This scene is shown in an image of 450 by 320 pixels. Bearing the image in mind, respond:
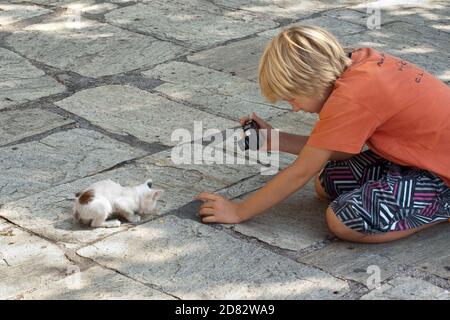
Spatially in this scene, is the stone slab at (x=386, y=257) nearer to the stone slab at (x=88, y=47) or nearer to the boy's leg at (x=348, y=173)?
the boy's leg at (x=348, y=173)

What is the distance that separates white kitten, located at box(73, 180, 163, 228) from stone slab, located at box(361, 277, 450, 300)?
97 centimetres

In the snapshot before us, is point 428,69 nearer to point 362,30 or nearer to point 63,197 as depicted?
point 362,30

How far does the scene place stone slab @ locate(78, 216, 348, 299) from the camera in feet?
10.2

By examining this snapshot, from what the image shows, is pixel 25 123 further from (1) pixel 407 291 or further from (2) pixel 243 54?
(1) pixel 407 291

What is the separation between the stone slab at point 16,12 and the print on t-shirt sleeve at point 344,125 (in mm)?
3425

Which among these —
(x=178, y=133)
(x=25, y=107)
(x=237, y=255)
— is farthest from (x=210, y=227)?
(x=25, y=107)

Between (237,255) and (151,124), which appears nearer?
(237,255)

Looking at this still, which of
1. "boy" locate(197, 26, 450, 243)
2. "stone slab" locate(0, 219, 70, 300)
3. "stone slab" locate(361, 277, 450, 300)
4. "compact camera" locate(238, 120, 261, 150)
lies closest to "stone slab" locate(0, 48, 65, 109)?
"stone slab" locate(0, 219, 70, 300)

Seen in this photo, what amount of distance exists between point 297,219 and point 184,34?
2514 millimetres

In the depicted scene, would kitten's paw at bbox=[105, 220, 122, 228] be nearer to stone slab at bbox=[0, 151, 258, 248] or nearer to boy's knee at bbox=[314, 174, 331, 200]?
stone slab at bbox=[0, 151, 258, 248]

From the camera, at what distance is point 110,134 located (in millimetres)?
4469

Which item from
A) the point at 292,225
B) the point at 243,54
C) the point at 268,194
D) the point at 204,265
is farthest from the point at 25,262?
the point at 243,54

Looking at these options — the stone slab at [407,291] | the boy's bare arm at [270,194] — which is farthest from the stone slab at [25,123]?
the stone slab at [407,291]

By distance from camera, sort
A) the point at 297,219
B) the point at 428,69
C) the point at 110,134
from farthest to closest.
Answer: the point at 428,69 < the point at 110,134 < the point at 297,219
